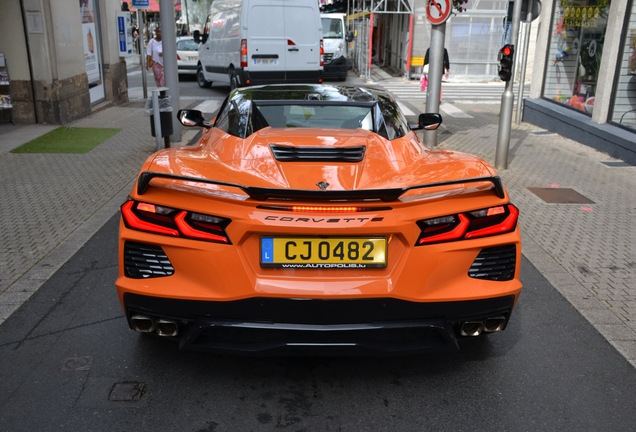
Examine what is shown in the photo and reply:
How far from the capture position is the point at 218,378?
3582mm

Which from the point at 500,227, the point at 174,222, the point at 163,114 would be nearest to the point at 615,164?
the point at 163,114

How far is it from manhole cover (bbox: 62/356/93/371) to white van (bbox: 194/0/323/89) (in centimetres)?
1407

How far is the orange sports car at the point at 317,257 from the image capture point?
3.04 m

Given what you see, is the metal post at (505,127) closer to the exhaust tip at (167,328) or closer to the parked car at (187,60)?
the exhaust tip at (167,328)

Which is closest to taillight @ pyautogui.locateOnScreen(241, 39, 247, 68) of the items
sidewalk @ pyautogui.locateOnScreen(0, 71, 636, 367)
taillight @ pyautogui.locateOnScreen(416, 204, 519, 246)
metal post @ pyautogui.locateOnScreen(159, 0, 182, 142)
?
sidewalk @ pyautogui.locateOnScreen(0, 71, 636, 367)

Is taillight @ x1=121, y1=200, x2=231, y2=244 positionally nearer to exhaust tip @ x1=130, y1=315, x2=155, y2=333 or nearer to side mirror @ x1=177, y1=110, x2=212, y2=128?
exhaust tip @ x1=130, y1=315, x2=155, y2=333

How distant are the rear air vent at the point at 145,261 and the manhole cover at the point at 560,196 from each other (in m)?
5.83

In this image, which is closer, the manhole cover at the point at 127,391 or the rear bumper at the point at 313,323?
the rear bumper at the point at 313,323

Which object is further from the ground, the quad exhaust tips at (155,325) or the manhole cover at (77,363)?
the quad exhaust tips at (155,325)

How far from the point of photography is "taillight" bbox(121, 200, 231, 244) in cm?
310

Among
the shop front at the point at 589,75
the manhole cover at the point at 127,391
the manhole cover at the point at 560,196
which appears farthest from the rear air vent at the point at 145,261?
the shop front at the point at 589,75

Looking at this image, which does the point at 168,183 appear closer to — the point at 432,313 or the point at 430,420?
the point at 432,313

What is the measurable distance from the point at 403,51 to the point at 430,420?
1014 inches

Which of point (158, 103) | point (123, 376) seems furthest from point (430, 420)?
point (158, 103)
